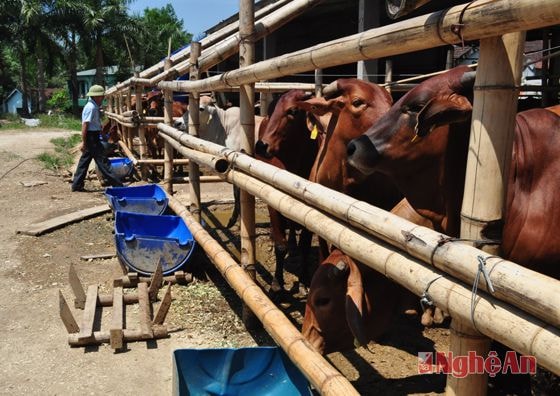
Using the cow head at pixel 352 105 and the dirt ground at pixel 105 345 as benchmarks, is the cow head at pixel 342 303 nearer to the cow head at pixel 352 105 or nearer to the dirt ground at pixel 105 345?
the dirt ground at pixel 105 345

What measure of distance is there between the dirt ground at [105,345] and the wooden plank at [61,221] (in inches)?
3.9

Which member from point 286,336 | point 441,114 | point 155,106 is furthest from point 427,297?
point 155,106

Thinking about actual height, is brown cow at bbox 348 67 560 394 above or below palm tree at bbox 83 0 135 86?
below

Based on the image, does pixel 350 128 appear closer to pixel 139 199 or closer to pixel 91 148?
pixel 139 199

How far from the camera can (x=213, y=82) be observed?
4.65 m

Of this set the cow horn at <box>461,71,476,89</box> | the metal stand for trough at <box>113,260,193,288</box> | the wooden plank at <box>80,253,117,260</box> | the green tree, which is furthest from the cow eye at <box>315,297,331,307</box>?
the green tree

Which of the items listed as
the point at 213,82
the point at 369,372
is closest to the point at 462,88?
the point at 369,372

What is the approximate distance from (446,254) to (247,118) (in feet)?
8.75

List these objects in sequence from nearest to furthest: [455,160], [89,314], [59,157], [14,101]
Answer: [455,160] < [89,314] < [59,157] < [14,101]

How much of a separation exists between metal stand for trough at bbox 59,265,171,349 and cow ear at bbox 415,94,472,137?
2474 mm

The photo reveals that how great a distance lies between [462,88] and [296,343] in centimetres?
149

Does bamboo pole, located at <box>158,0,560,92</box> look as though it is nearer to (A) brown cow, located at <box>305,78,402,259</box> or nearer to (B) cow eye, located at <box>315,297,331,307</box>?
(A) brown cow, located at <box>305,78,402,259</box>

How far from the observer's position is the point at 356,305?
2682 millimetres

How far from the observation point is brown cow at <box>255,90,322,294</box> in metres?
4.73
